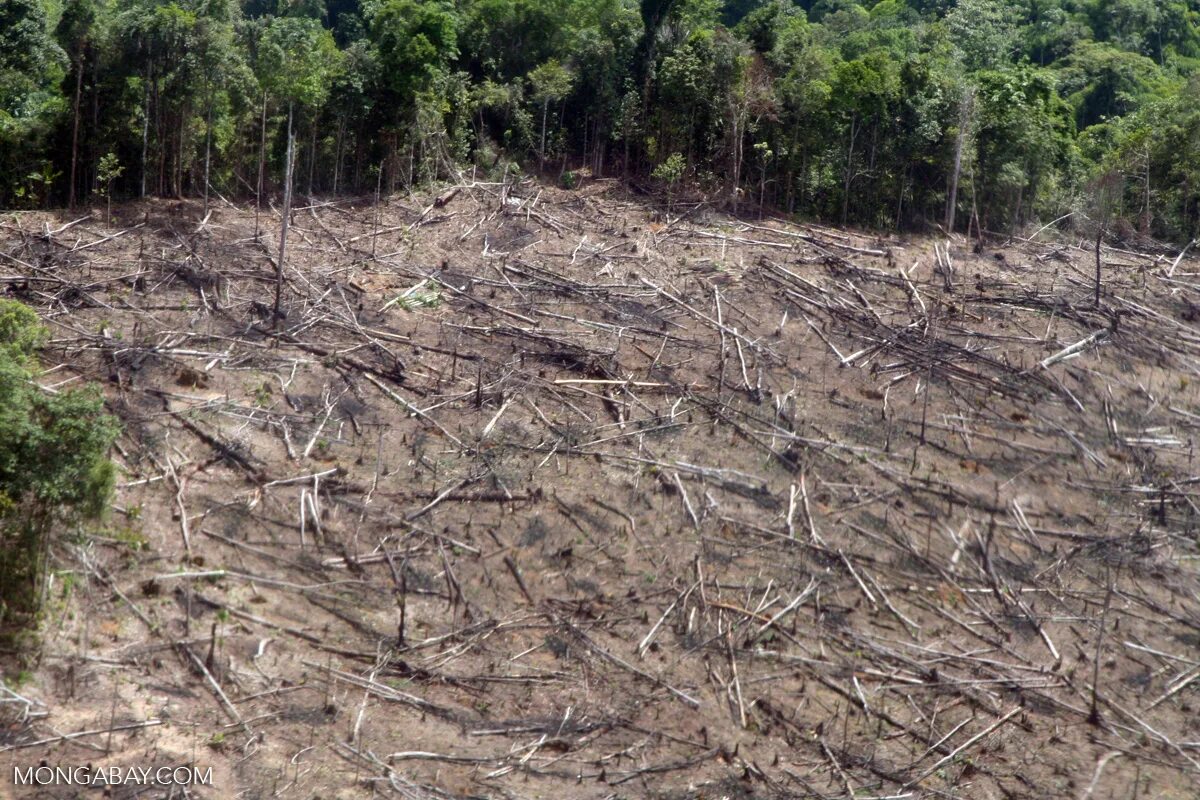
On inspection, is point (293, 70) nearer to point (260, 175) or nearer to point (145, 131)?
point (260, 175)

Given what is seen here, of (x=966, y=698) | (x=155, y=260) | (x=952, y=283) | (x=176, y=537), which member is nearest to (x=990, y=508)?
(x=966, y=698)

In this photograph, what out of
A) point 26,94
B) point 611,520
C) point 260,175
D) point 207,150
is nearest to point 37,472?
point 611,520

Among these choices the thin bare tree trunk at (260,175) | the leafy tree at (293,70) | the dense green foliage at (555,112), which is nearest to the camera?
the dense green foliage at (555,112)

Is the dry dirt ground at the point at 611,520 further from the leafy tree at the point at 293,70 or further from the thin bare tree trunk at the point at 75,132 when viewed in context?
the leafy tree at the point at 293,70

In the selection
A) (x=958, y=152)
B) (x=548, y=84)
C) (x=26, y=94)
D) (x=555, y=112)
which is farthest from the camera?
(x=555, y=112)

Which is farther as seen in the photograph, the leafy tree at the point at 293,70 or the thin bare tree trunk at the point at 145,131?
the leafy tree at the point at 293,70

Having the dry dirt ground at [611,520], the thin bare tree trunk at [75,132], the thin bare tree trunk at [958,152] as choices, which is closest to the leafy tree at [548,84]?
the dry dirt ground at [611,520]
